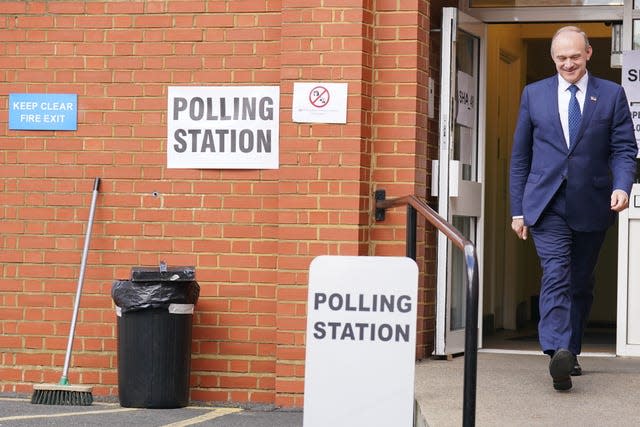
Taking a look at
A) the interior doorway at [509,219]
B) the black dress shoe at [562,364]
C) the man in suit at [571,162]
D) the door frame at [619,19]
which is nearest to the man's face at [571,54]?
the man in suit at [571,162]

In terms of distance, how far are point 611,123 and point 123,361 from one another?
11.1 feet

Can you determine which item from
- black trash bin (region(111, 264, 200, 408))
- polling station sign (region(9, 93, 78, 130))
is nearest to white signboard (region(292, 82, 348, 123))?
black trash bin (region(111, 264, 200, 408))

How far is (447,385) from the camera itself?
7.23 metres

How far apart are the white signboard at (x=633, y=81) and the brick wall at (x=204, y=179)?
1.63 meters

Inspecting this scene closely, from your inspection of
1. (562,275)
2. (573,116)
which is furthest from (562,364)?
(573,116)

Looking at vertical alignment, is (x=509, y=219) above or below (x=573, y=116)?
below

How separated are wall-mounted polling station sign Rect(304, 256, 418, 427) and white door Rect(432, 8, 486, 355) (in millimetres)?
3072

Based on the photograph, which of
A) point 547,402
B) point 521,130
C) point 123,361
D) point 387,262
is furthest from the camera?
point 123,361

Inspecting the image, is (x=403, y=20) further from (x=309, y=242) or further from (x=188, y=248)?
(x=188, y=248)

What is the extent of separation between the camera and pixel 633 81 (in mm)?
9203

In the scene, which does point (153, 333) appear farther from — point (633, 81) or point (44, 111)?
point (633, 81)

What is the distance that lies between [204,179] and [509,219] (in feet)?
14.6

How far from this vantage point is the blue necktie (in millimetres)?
6668

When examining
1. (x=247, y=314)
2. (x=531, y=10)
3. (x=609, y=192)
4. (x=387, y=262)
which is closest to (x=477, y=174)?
(x=531, y=10)
